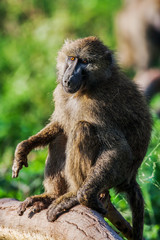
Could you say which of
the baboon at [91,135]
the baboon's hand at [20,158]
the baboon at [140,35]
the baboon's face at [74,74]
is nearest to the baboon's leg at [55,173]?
the baboon at [91,135]

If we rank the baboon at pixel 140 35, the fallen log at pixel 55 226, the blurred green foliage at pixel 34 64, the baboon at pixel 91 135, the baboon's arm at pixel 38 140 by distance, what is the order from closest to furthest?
the fallen log at pixel 55 226
the baboon at pixel 91 135
the baboon's arm at pixel 38 140
the blurred green foliage at pixel 34 64
the baboon at pixel 140 35

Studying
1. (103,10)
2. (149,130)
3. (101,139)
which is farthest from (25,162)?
(103,10)

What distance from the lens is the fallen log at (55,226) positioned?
3357mm

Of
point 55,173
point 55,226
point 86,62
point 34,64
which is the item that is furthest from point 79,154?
point 34,64

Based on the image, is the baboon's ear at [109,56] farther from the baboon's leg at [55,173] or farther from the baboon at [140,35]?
the baboon at [140,35]

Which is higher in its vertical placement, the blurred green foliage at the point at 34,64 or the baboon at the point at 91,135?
the blurred green foliage at the point at 34,64

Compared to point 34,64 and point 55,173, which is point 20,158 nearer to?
point 55,173

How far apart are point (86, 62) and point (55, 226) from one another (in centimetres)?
163

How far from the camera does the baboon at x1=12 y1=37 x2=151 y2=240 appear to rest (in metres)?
4.17

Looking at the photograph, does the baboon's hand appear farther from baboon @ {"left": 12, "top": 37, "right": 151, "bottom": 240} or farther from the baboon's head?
the baboon's head

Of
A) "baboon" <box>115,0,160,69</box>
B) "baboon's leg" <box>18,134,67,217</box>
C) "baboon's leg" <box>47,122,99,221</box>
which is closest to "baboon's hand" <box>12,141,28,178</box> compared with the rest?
"baboon's leg" <box>18,134,67,217</box>

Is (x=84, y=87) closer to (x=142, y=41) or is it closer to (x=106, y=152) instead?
(x=106, y=152)

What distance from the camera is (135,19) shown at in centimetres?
1432

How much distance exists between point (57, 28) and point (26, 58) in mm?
1819
